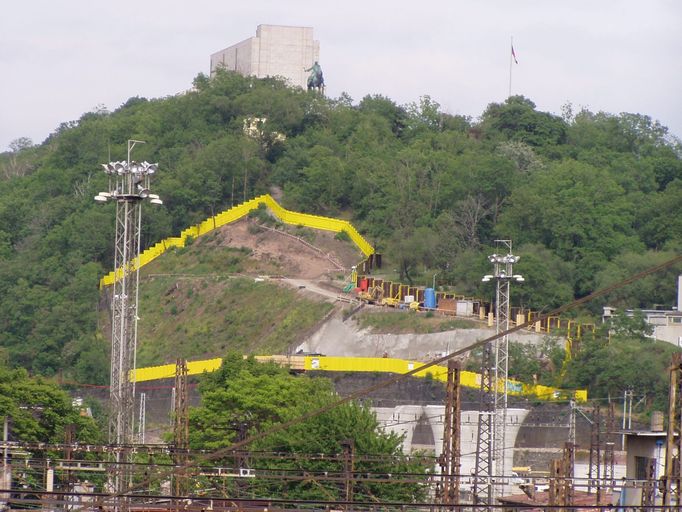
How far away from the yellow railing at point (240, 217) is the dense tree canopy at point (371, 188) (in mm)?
1146

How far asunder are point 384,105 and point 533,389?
187ft

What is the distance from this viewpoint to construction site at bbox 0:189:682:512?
140ft

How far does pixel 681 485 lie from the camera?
116 ft

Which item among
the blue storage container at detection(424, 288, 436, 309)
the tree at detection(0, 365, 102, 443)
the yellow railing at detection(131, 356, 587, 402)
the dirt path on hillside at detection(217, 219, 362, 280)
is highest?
the dirt path on hillside at detection(217, 219, 362, 280)

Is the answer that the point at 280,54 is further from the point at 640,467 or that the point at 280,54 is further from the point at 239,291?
the point at 640,467

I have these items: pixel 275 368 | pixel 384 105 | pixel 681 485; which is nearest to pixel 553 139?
pixel 384 105

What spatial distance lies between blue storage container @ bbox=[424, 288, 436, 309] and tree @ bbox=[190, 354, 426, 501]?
20.0m

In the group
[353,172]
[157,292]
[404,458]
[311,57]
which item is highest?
[311,57]

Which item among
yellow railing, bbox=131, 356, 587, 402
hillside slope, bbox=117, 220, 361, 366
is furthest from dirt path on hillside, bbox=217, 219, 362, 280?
yellow railing, bbox=131, 356, 587, 402

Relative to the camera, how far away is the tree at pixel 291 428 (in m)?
54.6

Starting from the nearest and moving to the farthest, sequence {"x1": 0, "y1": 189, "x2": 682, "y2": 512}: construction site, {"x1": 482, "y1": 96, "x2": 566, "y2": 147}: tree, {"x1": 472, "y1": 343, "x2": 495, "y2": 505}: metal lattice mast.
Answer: {"x1": 0, "y1": 189, "x2": 682, "y2": 512}: construction site, {"x1": 472, "y1": 343, "x2": 495, "y2": 505}: metal lattice mast, {"x1": 482, "y1": 96, "x2": 566, "y2": 147}: tree

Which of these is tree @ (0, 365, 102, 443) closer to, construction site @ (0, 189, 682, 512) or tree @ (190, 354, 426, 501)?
construction site @ (0, 189, 682, 512)

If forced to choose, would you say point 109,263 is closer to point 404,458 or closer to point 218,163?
point 218,163

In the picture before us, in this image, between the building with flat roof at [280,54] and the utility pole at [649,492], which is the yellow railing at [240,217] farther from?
the utility pole at [649,492]
